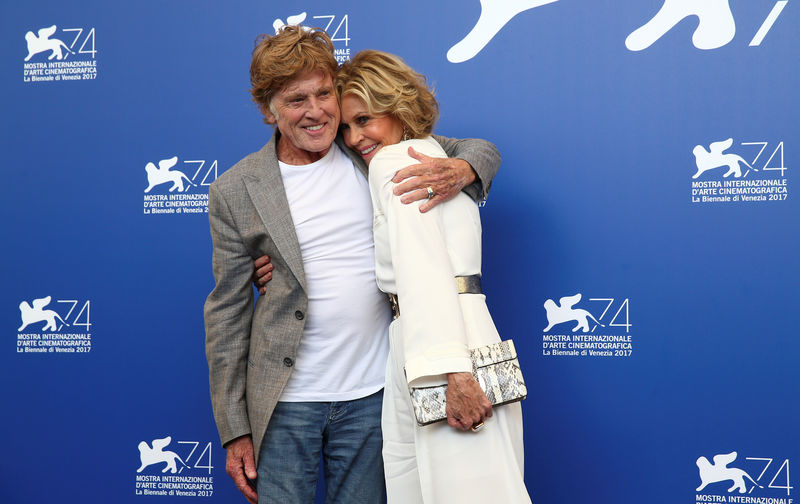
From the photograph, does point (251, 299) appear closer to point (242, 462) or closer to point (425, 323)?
point (242, 462)

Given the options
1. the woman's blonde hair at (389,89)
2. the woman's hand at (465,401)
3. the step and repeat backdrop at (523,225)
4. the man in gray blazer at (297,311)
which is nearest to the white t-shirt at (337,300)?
the man in gray blazer at (297,311)

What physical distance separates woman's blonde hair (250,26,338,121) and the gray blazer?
0.19m

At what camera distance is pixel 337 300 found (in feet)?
5.49

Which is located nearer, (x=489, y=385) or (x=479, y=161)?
(x=489, y=385)

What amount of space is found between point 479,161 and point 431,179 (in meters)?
0.23

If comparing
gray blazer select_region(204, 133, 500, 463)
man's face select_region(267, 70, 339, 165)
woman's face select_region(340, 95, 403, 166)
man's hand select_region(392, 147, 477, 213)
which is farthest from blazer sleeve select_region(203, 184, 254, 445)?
man's hand select_region(392, 147, 477, 213)

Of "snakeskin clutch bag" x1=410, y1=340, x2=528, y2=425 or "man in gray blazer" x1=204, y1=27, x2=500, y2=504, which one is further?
"man in gray blazer" x1=204, y1=27, x2=500, y2=504

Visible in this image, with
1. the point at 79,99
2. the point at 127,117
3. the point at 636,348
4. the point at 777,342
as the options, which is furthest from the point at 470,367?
the point at 79,99

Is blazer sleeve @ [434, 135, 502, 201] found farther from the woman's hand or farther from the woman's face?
the woman's hand

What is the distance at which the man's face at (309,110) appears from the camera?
5.51 feet

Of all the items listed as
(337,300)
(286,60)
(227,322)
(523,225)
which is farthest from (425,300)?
(523,225)

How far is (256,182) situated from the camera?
5.58 ft

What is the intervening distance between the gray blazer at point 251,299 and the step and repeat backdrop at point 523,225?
0.60 metres

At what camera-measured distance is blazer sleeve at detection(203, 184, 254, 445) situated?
5.56 feet
